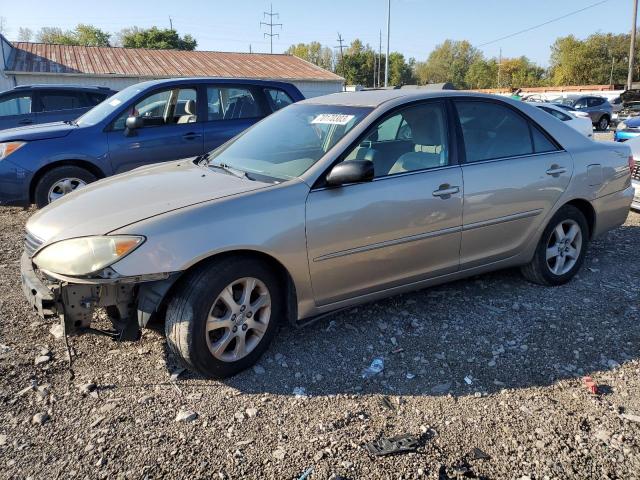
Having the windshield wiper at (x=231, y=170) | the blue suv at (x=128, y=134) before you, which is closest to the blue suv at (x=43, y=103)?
the blue suv at (x=128, y=134)

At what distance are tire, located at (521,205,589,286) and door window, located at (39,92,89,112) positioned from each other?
911cm

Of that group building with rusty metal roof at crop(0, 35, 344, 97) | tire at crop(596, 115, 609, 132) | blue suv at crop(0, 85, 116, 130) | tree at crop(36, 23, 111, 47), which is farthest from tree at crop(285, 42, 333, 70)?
blue suv at crop(0, 85, 116, 130)

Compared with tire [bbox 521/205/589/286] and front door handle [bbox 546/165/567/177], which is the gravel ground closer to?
tire [bbox 521/205/589/286]

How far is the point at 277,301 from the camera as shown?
10.9 feet

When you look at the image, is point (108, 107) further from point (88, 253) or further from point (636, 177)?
point (636, 177)

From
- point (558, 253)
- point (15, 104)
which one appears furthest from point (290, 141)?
point (15, 104)

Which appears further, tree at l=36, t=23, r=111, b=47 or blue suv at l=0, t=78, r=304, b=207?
tree at l=36, t=23, r=111, b=47

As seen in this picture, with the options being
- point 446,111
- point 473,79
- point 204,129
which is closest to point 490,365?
point 446,111

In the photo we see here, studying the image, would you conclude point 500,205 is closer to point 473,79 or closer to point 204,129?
point 204,129

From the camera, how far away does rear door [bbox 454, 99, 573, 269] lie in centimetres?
396

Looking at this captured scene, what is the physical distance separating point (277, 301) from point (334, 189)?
2.57 ft

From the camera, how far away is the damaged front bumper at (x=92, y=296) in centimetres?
286

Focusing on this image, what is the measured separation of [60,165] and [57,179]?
19 cm

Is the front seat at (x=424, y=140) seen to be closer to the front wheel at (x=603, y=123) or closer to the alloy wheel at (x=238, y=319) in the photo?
the alloy wheel at (x=238, y=319)
